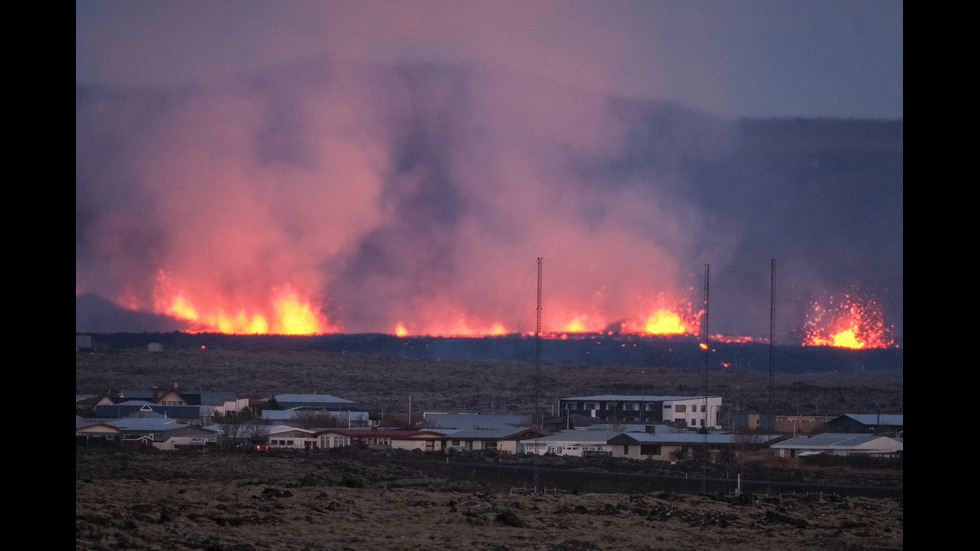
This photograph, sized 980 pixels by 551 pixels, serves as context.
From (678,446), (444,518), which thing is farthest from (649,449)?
(444,518)

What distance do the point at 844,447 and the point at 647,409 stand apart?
103 feet

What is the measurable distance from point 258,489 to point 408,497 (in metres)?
4.19

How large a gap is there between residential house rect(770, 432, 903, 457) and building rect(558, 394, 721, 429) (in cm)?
1947

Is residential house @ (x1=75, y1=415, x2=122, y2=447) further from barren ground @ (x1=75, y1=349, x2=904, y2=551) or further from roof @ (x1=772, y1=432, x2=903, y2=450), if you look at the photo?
roof @ (x1=772, y1=432, x2=903, y2=450)

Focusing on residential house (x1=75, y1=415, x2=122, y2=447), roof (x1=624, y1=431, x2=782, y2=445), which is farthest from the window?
residential house (x1=75, y1=415, x2=122, y2=447)

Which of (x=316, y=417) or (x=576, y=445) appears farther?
(x=316, y=417)

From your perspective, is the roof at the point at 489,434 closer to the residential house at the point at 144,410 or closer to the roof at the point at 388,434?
the roof at the point at 388,434

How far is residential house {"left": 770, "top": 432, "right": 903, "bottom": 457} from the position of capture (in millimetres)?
Result: 54281

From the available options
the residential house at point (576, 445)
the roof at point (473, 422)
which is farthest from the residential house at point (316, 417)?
the residential house at point (576, 445)

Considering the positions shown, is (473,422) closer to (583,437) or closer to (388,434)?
(388,434)

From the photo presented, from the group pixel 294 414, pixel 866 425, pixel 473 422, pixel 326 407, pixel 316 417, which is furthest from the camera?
pixel 326 407

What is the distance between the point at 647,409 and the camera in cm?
8650
